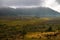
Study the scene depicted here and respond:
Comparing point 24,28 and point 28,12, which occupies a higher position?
point 28,12

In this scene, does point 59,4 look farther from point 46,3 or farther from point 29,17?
point 29,17

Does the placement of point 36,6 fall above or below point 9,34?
above

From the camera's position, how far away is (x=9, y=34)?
6641 millimetres

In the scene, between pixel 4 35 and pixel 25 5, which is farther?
pixel 25 5

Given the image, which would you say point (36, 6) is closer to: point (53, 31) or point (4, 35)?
point (53, 31)

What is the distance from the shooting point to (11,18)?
7012 millimetres

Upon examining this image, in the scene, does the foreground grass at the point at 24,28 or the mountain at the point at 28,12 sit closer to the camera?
the foreground grass at the point at 24,28

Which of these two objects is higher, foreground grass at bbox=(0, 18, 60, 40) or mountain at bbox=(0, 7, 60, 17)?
mountain at bbox=(0, 7, 60, 17)

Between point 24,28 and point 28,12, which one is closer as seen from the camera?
point 24,28

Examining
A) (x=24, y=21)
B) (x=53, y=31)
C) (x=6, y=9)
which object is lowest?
(x=53, y=31)

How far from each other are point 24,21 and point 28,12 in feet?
1.39

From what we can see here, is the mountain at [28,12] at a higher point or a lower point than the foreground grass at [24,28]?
higher

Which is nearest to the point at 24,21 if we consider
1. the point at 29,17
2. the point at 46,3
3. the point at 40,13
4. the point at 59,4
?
the point at 29,17

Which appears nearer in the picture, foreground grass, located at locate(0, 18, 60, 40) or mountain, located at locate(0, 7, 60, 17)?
foreground grass, located at locate(0, 18, 60, 40)
